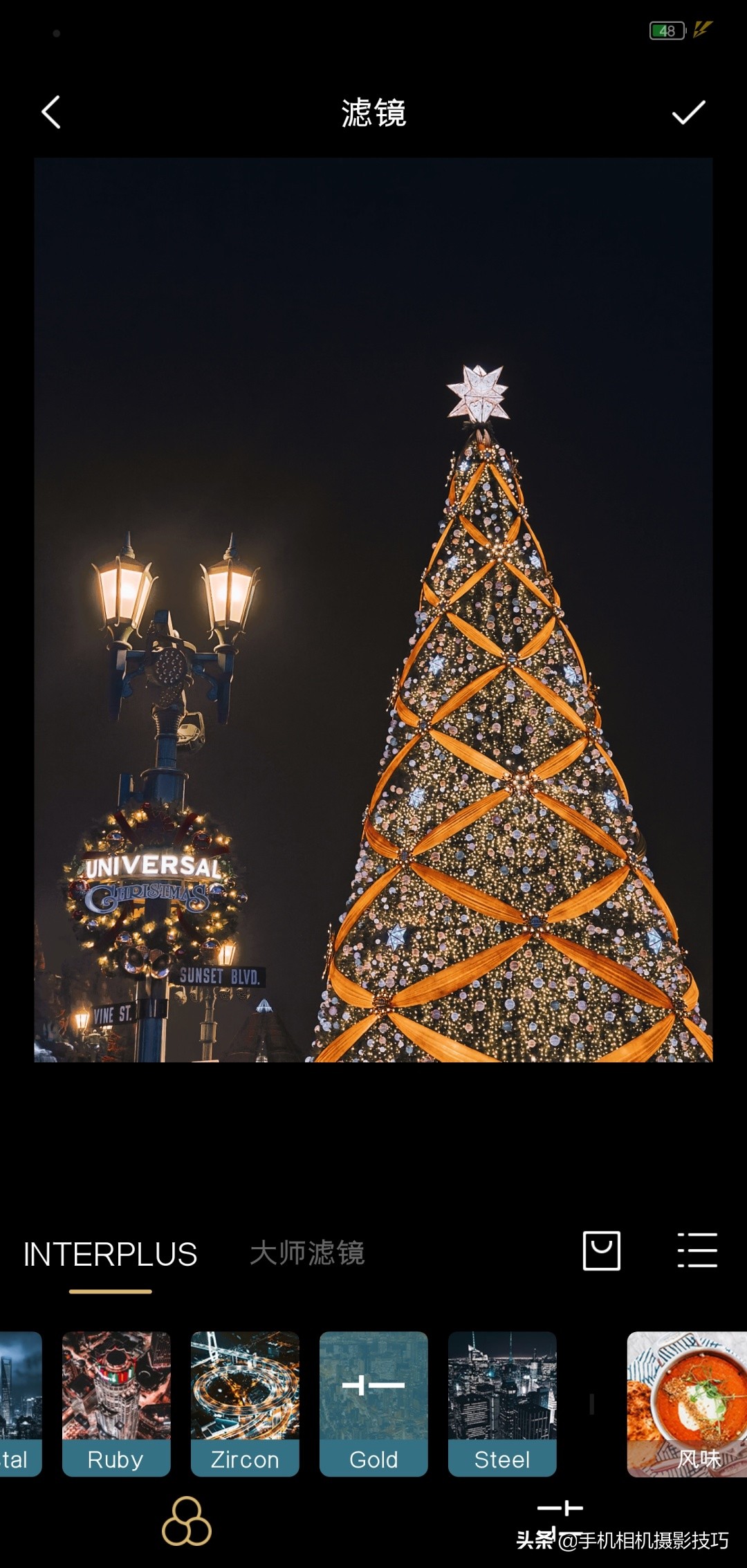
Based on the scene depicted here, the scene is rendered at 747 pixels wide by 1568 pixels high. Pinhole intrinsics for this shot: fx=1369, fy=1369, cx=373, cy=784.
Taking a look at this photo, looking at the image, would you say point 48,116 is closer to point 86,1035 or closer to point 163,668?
point 163,668

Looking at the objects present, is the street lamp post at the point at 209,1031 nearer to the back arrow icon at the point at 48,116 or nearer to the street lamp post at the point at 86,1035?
the street lamp post at the point at 86,1035

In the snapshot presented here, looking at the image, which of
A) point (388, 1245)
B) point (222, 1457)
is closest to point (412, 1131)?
point (388, 1245)

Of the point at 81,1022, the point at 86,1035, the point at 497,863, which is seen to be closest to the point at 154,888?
the point at 497,863

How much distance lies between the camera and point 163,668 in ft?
22.6

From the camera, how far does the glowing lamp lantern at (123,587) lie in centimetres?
618

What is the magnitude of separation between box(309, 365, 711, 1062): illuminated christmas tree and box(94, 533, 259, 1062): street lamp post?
0.86 m

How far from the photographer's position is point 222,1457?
143 inches

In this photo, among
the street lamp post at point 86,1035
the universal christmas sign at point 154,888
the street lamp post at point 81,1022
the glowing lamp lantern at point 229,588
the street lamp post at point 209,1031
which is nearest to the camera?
the glowing lamp lantern at point 229,588

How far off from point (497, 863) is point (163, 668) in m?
1.97

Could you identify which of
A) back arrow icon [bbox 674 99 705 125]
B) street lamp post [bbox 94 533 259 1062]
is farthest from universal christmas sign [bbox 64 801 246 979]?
back arrow icon [bbox 674 99 705 125]

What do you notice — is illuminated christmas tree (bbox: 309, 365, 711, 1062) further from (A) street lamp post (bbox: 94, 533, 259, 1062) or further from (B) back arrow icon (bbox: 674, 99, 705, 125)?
(B) back arrow icon (bbox: 674, 99, 705, 125)

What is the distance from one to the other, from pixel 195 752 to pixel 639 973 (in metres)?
2.76

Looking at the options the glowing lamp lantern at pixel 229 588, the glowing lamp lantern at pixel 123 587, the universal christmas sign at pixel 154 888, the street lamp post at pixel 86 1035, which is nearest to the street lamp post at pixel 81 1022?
the street lamp post at pixel 86 1035

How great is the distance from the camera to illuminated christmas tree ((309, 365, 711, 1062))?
6.22 meters
